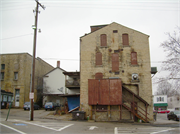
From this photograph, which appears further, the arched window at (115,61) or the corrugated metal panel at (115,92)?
the arched window at (115,61)

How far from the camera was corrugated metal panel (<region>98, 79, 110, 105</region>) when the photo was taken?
72.2 feet

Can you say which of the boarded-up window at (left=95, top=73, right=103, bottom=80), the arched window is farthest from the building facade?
the arched window

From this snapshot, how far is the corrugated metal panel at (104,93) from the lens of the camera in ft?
72.2

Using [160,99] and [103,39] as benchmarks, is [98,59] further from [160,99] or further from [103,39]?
[160,99]

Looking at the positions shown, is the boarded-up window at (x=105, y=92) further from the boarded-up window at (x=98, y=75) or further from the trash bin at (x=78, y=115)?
the boarded-up window at (x=98, y=75)

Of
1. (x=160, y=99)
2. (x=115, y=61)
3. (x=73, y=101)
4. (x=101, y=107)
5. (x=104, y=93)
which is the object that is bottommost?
(x=160, y=99)

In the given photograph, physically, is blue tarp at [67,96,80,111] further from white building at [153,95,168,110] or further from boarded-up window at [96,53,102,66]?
white building at [153,95,168,110]

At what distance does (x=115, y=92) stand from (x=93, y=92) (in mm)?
2561

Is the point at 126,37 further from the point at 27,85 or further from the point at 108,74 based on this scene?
the point at 27,85

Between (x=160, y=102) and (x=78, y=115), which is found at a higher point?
(x=78, y=115)

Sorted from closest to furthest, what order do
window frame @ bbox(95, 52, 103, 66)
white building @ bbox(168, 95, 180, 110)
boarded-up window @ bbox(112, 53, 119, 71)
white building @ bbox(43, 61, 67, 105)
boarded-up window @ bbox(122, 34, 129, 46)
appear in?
boarded-up window @ bbox(112, 53, 119, 71) < window frame @ bbox(95, 52, 103, 66) < boarded-up window @ bbox(122, 34, 129, 46) < white building @ bbox(43, 61, 67, 105) < white building @ bbox(168, 95, 180, 110)

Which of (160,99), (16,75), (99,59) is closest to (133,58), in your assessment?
(99,59)

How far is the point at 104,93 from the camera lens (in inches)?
873

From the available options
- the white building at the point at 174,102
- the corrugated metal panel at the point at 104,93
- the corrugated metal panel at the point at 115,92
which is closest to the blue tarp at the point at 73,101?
the corrugated metal panel at the point at 104,93
